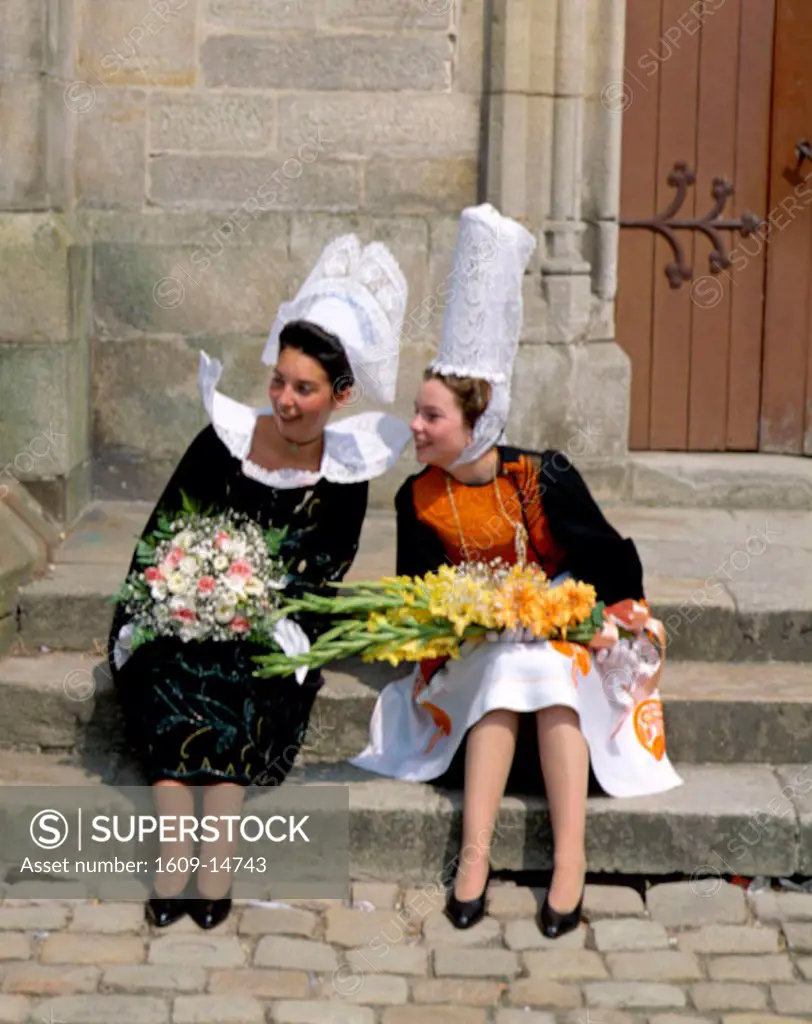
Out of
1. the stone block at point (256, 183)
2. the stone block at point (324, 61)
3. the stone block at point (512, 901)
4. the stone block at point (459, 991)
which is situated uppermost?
the stone block at point (324, 61)

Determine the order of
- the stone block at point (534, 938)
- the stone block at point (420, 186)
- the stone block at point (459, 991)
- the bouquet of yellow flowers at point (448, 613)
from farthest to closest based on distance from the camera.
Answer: the stone block at point (420, 186) < the bouquet of yellow flowers at point (448, 613) < the stone block at point (534, 938) < the stone block at point (459, 991)

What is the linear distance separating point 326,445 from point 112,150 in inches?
81.4

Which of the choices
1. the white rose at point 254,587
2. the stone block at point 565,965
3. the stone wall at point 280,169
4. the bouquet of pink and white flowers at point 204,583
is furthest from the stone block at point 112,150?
the stone block at point 565,965

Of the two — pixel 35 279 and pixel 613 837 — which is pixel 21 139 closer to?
pixel 35 279

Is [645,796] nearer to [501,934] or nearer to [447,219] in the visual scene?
[501,934]

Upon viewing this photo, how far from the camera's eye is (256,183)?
6512mm

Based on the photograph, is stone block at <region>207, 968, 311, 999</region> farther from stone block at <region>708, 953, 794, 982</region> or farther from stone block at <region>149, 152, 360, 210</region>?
stone block at <region>149, 152, 360, 210</region>

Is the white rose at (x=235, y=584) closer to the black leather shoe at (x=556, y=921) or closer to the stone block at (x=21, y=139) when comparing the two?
the black leather shoe at (x=556, y=921)

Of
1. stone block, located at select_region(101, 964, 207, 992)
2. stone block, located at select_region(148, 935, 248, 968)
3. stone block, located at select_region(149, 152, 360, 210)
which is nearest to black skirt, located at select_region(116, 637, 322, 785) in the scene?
stone block, located at select_region(148, 935, 248, 968)

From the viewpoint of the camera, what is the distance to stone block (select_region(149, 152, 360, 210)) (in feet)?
21.4

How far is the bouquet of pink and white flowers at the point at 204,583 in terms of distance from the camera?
15.1ft

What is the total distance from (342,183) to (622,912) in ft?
9.71

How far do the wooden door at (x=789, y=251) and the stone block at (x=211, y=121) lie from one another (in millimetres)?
1890

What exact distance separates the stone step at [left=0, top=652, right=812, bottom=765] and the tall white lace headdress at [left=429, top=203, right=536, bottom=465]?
85 centimetres
